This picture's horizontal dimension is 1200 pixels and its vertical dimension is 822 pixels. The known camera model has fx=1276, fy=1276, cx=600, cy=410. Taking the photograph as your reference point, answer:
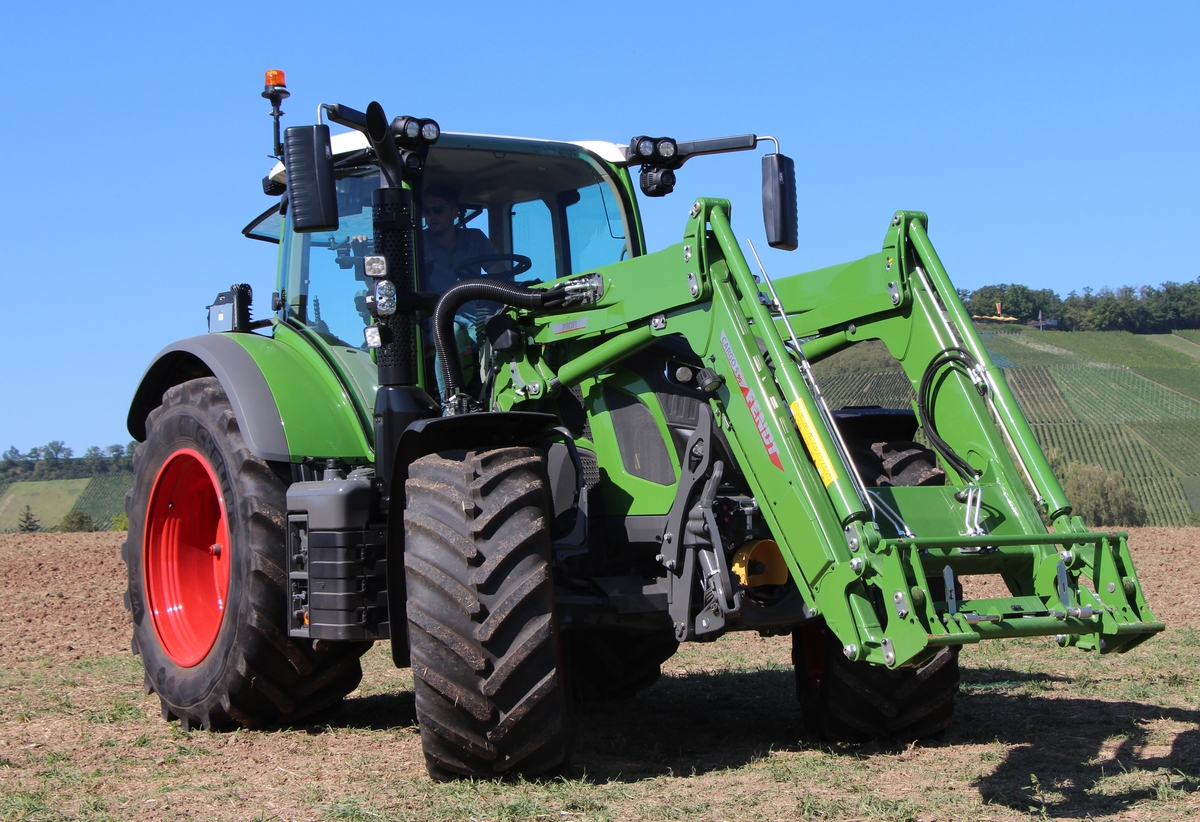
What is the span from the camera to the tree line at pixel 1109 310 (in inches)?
2370

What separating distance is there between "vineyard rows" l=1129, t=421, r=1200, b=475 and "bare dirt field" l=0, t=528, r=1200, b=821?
34.8 m

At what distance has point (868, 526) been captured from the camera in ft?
14.8

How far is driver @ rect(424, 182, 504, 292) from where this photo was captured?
243 inches

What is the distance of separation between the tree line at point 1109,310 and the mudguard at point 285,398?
54222 mm

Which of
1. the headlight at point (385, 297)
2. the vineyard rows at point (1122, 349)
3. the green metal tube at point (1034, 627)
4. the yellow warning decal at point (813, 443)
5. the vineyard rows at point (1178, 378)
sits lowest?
the green metal tube at point (1034, 627)

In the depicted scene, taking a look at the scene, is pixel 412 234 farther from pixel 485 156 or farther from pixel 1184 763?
pixel 1184 763

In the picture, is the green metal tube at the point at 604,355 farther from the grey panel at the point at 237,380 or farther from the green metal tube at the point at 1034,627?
the green metal tube at the point at 1034,627

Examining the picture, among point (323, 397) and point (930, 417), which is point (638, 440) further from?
point (323, 397)

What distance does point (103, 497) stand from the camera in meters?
53.3

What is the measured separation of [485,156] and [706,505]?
7.89 ft

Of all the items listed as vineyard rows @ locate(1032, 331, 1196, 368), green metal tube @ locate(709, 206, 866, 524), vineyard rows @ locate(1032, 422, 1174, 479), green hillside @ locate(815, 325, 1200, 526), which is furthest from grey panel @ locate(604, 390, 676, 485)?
vineyard rows @ locate(1032, 331, 1196, 368)

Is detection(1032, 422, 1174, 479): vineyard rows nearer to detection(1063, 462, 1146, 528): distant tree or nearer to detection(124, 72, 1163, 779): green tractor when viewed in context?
detection(1063, 462, 1146, 528): distant tree

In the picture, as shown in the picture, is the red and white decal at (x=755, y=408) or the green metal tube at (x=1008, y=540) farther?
the red and white decal at (x=755, y=408)

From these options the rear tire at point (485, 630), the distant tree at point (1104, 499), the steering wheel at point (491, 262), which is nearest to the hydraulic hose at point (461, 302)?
the steering wheel at point (491, 262)
